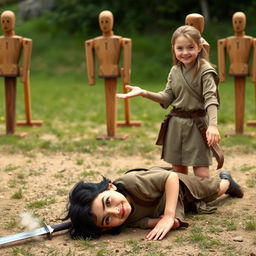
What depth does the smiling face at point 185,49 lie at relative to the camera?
14.0ft

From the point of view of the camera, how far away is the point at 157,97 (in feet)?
14.5

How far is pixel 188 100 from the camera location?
14.6 feet

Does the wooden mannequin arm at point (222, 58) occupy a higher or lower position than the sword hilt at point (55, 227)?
higher

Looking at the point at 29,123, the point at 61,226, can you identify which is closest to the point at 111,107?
the point at 29,123

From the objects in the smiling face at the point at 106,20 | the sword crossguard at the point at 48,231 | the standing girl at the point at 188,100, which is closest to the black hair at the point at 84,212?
the sword crossguard at the point at 48,231

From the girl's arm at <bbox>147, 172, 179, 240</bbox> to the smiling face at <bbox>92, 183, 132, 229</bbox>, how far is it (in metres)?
0.22

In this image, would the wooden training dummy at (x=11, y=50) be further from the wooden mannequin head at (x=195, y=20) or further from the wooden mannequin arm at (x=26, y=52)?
the wooden mannequin head at (x=195, y=20)

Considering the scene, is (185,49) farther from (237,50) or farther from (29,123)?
(29,123)

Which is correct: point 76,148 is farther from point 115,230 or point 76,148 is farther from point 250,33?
point 250,33

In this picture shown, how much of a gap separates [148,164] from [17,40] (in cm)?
231

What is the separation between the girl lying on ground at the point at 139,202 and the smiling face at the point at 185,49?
0.90 m

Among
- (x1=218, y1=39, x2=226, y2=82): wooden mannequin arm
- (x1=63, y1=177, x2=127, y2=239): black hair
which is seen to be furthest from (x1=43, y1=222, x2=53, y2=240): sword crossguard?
(x1=218, y1=39, x2=226, y2=82): wooden mannequin arm

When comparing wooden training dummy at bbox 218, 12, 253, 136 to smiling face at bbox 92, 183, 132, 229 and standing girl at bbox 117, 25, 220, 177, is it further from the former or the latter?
smiling face at bbox 92, 183, 132, 229

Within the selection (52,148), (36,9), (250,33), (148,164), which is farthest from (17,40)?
(36,9)
